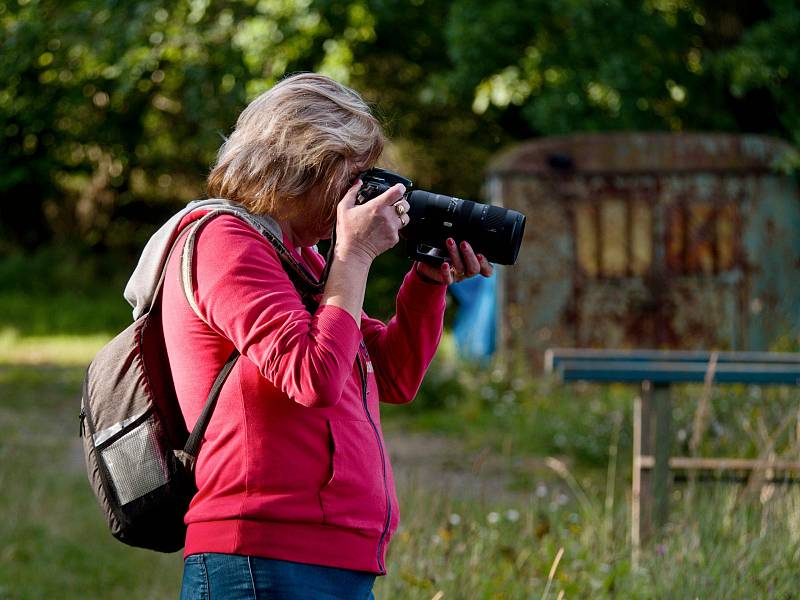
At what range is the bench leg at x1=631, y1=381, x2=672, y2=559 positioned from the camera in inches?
176

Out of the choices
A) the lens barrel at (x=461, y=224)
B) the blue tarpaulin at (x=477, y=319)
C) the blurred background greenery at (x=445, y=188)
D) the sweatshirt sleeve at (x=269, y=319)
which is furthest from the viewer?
the blue tarpaulin at (x=477, y=319)

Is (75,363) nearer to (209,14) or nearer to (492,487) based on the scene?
(209,14)

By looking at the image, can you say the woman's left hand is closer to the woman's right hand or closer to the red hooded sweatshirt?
the woman's right hand

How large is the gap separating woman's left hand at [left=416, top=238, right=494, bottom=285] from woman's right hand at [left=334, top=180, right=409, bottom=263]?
25cm

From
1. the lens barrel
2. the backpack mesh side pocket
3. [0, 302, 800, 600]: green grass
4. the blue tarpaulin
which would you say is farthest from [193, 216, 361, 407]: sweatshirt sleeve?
the blue tarpaulin

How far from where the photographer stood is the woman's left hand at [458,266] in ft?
7.15

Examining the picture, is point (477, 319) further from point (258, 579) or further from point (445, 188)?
point (258, 579)

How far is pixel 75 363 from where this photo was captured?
11.4m

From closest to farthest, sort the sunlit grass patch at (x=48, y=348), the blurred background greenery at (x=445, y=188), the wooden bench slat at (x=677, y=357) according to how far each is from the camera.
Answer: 1. the blurred background greenery at (x=445, y=188)
2. the wooden bench slat at (x=677, y=357)
3. the sunlit grass patch at (x=48, y=348)

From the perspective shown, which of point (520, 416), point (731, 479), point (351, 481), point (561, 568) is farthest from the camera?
point (520, 416)

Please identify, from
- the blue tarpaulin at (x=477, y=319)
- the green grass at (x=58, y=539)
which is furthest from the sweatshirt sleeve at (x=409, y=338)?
the blue tarpaulin at (x=477, y=319)

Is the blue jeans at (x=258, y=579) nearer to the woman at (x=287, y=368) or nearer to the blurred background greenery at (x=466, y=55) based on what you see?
the woman at (x=287, y=368)

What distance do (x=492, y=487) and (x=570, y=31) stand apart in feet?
15.0

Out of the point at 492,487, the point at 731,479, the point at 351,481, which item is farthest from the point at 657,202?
the point at 351,481
